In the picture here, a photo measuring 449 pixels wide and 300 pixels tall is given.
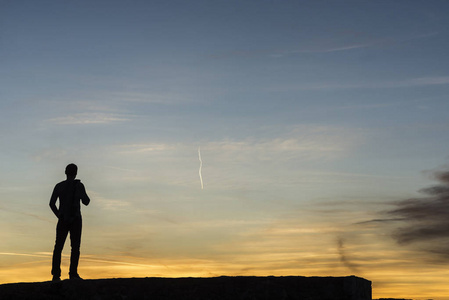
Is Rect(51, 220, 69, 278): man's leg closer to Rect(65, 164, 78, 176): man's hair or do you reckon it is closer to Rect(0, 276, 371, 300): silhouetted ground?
Rect(65, 164, 78, 176): man's hair

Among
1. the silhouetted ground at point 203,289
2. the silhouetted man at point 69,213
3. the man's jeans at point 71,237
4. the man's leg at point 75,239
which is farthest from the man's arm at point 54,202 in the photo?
the silhouetted ground at point 203,289

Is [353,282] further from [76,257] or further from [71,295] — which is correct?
[76,257]

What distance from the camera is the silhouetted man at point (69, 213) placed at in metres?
10.7

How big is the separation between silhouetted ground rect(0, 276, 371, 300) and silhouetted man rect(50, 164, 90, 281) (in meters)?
1.41

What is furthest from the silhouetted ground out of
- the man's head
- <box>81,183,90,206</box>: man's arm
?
the man's head

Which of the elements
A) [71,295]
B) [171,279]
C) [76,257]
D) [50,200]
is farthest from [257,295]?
[50,200]

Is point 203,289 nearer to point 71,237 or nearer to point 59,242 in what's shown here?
point 71,237

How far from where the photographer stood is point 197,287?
28.6 ft

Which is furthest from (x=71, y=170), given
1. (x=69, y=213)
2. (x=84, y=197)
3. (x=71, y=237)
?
(x=71, y=237)

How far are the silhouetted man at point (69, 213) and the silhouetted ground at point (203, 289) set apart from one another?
4.64ft

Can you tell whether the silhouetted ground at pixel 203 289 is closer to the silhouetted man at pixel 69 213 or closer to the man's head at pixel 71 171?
the silhouetted man at pixel 69 213

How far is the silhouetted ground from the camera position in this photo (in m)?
8.37

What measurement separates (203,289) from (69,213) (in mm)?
3285

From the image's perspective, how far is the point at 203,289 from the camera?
870 cm
